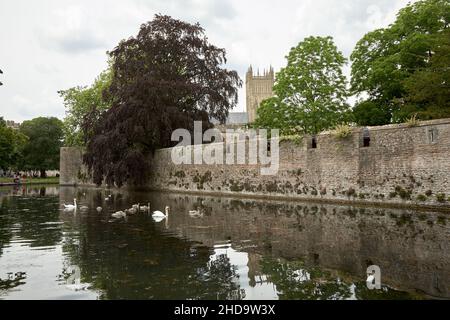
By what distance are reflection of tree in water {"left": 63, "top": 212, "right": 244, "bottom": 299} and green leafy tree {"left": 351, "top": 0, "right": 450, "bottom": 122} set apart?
712 inches

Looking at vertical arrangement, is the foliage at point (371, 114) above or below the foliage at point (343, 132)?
above

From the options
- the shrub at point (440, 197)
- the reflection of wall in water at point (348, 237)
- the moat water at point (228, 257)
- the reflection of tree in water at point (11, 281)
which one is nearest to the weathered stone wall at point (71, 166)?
the reflection of wall in water at point (348, 237)

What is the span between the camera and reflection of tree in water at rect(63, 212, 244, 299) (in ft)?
18.8

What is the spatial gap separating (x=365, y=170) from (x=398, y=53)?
1257 cm

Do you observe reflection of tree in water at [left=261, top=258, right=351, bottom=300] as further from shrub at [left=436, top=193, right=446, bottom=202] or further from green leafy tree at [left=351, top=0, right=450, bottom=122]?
green leafy tree at [left=351, top=0, right=450, bottom=122]

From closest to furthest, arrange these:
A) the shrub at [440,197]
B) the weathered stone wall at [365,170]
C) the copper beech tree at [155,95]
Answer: the shrub at [440,197], the weathered stone wall at [365,170], the copper beech tree at [155,95]

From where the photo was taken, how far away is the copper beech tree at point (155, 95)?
29734 mm

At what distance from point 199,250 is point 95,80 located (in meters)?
44.3

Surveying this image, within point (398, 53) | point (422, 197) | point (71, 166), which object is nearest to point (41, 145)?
point (71, 166)

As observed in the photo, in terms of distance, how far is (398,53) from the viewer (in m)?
26.1

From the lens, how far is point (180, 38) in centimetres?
3266

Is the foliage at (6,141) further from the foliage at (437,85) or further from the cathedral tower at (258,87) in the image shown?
the cathedral tower at (258,87)

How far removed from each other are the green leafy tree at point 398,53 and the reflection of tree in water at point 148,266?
18.1 m
